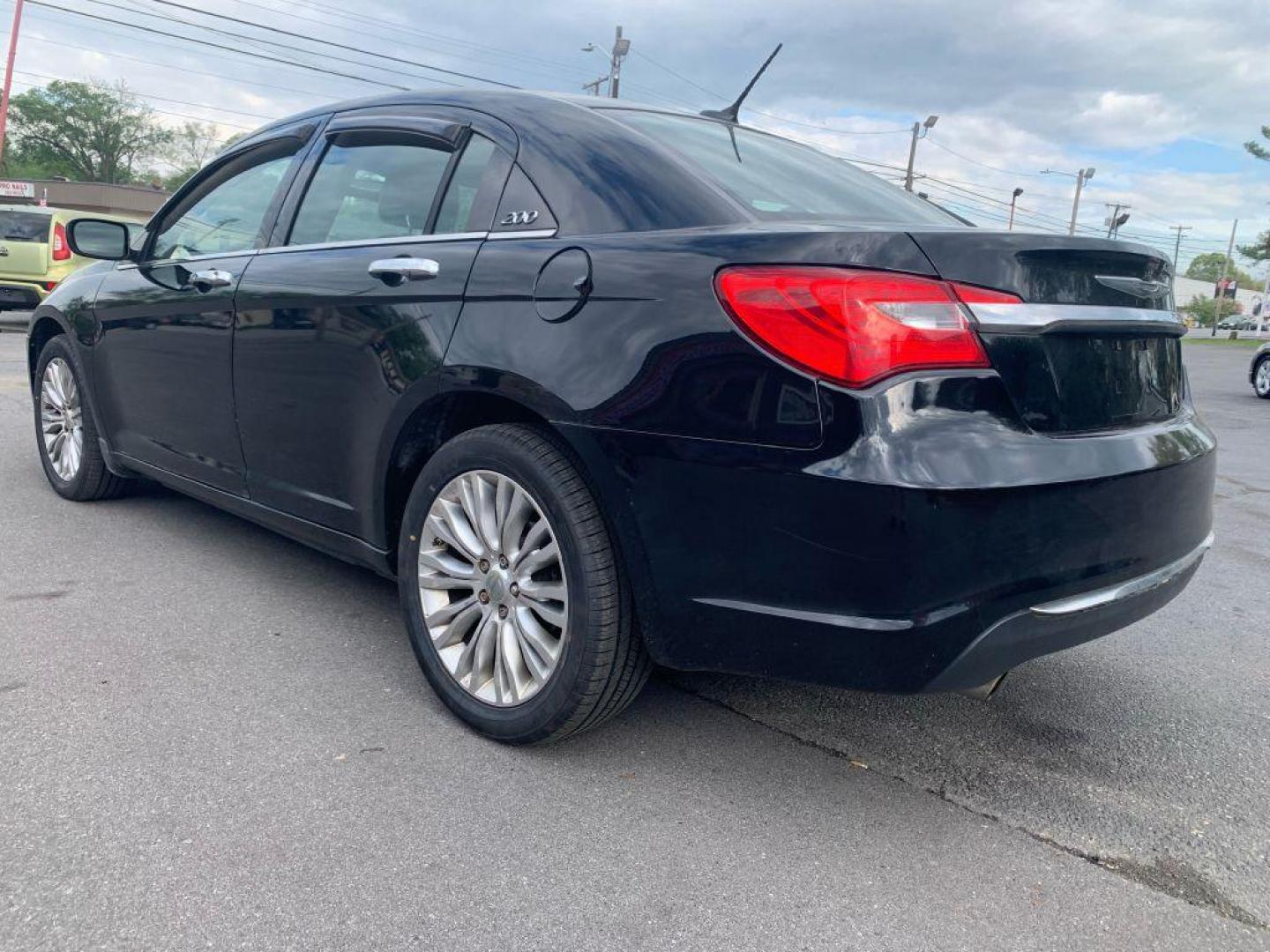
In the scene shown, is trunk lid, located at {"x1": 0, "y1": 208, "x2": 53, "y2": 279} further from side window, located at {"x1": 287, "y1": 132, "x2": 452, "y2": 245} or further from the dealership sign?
the dealership sign

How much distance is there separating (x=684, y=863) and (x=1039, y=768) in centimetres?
104

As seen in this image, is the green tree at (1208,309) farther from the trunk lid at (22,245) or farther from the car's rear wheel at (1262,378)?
the trunk lid at (22,245)

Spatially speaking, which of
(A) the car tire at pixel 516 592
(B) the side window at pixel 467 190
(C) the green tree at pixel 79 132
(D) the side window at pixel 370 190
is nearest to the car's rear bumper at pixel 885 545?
(A) the car tire at pixel 516 592

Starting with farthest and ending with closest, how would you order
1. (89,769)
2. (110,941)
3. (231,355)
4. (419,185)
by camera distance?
(231,355), (419,185), (89,769), (110,941)

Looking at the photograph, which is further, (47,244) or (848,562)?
(47,244)

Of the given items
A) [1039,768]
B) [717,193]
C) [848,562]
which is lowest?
[1039,768]

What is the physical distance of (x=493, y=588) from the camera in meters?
2.60

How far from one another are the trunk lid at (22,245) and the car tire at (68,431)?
1165 cm

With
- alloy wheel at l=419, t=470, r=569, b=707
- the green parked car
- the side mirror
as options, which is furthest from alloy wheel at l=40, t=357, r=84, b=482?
the green parked car

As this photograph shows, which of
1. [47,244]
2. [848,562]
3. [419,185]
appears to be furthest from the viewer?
[47,244]

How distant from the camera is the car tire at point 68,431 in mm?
4582

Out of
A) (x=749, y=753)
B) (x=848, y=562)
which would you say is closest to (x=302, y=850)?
(x=749, y=753)

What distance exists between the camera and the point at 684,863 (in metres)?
2.12

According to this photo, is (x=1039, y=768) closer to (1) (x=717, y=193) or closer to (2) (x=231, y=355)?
(1) (x=717, y=193)
